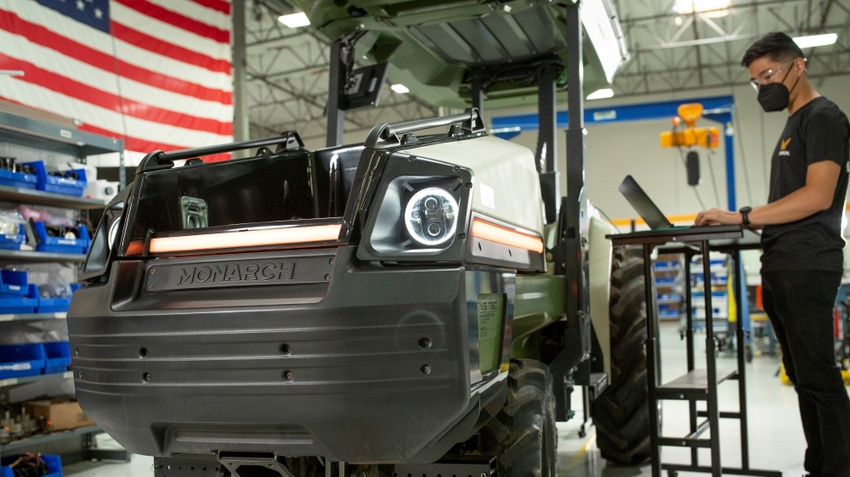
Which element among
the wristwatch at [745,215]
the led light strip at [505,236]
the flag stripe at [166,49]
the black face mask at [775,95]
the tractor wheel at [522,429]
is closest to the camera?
the led light strip at [505,236]

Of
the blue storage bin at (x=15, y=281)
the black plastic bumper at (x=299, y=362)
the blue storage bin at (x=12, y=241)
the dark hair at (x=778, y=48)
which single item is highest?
the dark hair at (x=778, y=48)

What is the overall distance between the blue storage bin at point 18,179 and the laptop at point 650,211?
3858mm

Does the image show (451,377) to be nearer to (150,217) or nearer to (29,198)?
(150,217)

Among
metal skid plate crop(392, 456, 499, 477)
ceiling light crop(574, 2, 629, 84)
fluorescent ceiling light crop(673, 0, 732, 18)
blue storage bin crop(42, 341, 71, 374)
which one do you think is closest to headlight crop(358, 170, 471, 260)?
metal skid plate crop(392, 456, 499, 477)

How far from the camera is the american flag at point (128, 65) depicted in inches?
286

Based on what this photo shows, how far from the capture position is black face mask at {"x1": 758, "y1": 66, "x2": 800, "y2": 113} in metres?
3.45

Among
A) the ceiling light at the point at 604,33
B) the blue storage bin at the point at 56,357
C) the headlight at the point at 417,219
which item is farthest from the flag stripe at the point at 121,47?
the headlight at the point at 417,219

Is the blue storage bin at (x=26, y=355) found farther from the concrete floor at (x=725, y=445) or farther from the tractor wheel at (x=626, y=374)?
the tractor wheel at (x=626, y=374)

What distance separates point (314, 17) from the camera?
11.2 feet

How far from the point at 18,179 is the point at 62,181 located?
35 centimetres

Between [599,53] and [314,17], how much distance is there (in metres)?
1.57

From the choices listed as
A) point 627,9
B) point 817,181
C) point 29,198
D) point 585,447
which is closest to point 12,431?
point 29,198

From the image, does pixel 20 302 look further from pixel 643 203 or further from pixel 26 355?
pixel 643 203

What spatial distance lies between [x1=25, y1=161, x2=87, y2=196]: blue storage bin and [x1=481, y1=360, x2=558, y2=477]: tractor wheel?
3.96 m
